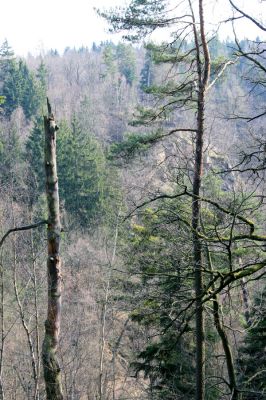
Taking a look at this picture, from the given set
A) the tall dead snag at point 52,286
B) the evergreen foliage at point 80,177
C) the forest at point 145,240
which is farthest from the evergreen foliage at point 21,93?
the tall dead snag at point 52,286

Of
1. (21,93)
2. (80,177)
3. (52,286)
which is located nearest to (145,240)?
(52,286)

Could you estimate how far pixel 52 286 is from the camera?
482 centimetres

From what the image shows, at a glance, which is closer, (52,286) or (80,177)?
(52,286)

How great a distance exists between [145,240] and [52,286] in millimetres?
6087

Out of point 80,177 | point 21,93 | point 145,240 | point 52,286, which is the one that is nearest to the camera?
point 52,286

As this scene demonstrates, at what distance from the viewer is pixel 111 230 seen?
88.0 ft

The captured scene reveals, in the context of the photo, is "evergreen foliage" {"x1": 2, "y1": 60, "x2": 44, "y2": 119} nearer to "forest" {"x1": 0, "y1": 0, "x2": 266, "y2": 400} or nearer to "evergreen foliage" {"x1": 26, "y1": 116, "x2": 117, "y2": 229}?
"forest" {"x1": 0, "y1": 0, "x2": 266, "y2": 400}

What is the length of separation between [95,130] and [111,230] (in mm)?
27269

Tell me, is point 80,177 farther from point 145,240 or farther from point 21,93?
point 145,240

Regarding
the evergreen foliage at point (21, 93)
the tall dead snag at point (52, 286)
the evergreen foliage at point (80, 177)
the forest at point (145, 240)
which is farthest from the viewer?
the evergreen foliage at point (21, 93)

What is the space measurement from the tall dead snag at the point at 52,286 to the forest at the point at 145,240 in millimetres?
14

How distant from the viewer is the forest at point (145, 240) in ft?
18.9

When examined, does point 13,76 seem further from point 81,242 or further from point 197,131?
point 197,131

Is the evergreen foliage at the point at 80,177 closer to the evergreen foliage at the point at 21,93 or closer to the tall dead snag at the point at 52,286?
the evergreen foliage at the point at 21,93
